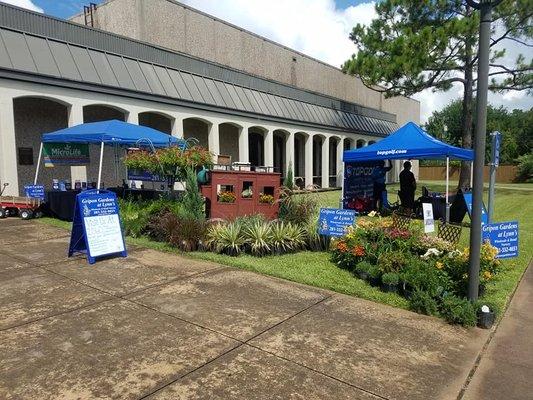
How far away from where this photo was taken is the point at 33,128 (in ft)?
48.3

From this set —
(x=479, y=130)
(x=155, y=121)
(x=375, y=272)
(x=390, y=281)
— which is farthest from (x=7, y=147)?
(x=479, y=130)

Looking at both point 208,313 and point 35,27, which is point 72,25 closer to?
point 35,27

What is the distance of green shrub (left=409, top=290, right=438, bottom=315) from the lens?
466 centimetres

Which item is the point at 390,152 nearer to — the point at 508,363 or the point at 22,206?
the point at 508,363

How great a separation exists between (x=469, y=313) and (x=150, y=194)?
375 inches

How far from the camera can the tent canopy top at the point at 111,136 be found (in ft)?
35.1

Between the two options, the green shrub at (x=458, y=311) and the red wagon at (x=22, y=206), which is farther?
the red wagon at (x=22, y=206)

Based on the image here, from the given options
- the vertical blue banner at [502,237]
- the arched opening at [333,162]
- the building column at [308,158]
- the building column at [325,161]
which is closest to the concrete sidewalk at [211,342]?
the vertical blue banner at [502,237]

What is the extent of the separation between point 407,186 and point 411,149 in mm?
1431

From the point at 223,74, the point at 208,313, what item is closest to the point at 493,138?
the point at 208,313

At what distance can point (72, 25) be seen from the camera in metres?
13.8

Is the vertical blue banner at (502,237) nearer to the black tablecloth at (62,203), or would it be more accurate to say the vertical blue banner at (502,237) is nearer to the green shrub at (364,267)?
the green shrub at (364,267)

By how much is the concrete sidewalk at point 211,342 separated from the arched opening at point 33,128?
9.88m

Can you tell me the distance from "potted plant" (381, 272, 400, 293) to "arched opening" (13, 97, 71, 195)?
41.5 feet
